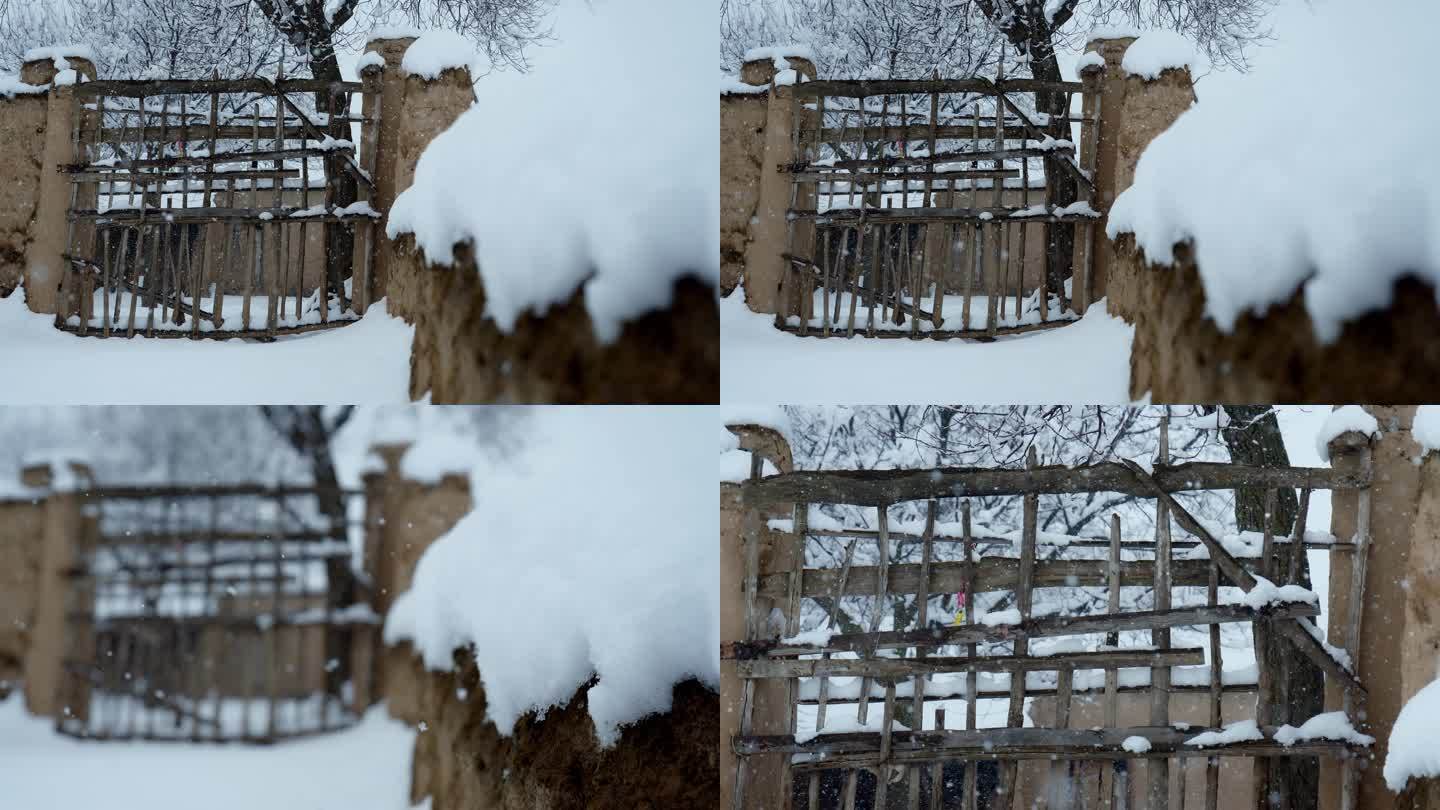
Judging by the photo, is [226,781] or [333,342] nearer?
[226,781]

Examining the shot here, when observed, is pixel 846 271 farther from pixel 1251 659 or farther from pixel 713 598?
pixel 1251 659

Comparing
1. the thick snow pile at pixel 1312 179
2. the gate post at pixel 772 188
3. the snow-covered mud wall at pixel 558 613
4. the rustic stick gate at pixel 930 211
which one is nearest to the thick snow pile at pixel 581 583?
the snow-covered mud wall at pixel 558 613

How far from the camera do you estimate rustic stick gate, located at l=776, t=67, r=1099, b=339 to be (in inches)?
74.8

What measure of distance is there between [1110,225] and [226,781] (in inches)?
73.9

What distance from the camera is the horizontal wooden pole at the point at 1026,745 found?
2.25 m

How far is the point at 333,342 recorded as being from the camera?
6.55 ft

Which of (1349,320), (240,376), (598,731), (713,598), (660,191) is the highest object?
(660,191)

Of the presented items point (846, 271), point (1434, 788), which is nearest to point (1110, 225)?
point (846, 271)

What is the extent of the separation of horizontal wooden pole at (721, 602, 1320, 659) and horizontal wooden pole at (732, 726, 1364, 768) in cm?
19

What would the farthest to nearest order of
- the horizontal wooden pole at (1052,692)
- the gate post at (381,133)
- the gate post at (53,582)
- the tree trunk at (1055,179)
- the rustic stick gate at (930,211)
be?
the horizontal wooden pole at (1052,692) < the gate post at (381,133) < the tree trunk at (1055,179) < the rustic stick gate at (930,211) < the gate post at (53,582)

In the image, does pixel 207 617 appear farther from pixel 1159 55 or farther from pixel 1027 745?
pixel 1159 55

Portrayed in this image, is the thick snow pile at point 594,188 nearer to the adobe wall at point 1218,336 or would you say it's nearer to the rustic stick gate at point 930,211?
the rustic stick gate at point 930,211

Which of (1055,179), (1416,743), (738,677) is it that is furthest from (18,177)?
(1416,743)

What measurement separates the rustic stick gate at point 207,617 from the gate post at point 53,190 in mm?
654
